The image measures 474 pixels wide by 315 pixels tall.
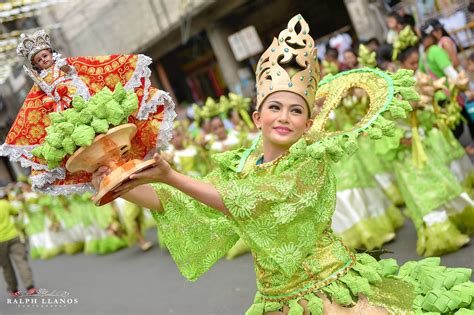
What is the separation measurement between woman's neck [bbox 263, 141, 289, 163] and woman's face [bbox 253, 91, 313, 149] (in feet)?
0.07

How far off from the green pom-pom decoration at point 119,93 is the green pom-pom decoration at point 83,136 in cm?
20

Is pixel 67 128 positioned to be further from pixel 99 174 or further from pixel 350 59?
pixel 350 59

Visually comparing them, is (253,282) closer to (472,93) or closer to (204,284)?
(204,284)

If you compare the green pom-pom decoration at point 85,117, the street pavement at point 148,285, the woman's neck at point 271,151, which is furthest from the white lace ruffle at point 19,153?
the street pavement at point 148,285

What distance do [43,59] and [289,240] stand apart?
1280mm

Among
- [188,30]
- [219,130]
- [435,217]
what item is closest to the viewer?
[435,217]

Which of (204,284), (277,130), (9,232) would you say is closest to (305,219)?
(277,130)

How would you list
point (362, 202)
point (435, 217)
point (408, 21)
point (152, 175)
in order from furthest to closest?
point (408, 21), point (362, 202), point (435, 217), point (152, 175)

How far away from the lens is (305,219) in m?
2.56

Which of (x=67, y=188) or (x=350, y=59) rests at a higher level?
(x=67, y=188)

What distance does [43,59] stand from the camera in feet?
8.73

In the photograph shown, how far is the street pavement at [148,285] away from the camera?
546cm

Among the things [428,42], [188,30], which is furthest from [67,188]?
[188,30]

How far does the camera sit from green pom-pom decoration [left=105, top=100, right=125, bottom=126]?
2234mm
